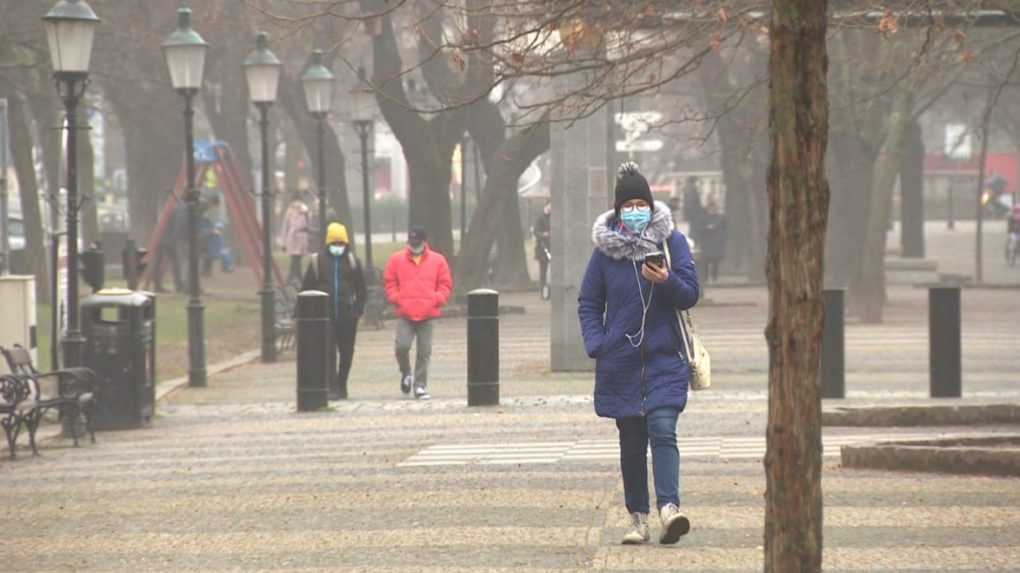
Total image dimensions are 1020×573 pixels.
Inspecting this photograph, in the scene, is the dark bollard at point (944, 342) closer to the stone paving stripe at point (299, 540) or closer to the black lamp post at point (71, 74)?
the black lamp post at point (71, 74)

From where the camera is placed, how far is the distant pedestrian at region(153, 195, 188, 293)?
1507 inches

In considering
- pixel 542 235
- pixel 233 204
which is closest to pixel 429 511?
pixel 233 204

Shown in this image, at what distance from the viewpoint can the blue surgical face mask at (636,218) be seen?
9570mm

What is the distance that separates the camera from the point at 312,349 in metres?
18.9

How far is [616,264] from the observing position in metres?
9.60

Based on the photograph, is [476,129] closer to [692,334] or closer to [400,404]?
[400,404]

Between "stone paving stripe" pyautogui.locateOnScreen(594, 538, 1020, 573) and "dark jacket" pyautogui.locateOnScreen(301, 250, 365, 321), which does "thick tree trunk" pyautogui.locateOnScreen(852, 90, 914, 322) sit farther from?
"stone paving stripe" pyautogui.locateOnScreen(594, 538, 1020, 573)

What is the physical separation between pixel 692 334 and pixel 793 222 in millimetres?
3812

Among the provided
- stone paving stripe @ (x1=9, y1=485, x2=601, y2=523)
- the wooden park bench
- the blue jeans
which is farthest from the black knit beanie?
the wooden park bench

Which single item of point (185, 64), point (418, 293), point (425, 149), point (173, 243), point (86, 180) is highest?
point (185, 64)

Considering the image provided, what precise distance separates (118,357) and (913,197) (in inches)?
1299

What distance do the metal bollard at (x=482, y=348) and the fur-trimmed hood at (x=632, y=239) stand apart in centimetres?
892

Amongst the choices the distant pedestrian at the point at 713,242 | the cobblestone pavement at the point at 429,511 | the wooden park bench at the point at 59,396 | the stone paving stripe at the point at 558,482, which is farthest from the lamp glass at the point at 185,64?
the distant pedestrian at the point at 713,242

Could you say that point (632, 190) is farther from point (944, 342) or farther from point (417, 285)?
point (417, 285)
